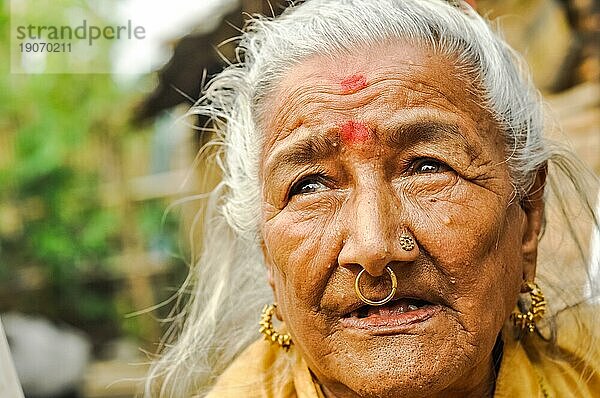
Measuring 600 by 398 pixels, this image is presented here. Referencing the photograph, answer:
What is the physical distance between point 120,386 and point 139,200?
12.5ft

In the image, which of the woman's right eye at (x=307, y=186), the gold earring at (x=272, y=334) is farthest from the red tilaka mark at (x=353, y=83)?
the gold earring at (x=272, y=334)

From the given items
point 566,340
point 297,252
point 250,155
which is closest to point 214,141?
point 250,155

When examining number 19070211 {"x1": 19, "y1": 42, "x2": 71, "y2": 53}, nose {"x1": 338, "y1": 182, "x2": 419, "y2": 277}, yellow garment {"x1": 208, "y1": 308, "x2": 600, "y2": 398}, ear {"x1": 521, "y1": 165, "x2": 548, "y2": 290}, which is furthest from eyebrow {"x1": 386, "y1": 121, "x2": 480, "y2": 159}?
number 19070211 {"x1": 19, "y1": 42, "x2": 71, "y2": 53}

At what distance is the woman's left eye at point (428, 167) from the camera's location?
74.7 inches

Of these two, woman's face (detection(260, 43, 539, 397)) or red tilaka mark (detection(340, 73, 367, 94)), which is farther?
red tilaka mark (detection(340, 73, 367, 94))

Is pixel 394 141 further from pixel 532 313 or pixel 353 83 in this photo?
pixel 532 313

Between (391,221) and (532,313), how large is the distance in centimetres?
61

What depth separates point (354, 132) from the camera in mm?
1856

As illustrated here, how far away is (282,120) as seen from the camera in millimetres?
2012

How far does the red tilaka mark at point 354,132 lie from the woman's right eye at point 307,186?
0.14 metres

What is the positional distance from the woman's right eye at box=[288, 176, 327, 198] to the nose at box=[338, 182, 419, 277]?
0.12 metres

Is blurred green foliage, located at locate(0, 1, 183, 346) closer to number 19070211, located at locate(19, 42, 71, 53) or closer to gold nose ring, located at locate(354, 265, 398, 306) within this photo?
number 19070211, located at locate(19, 42, 71, 53)

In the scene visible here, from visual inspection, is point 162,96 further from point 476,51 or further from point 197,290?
point 476,51

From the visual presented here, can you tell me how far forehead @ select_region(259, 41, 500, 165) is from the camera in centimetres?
188
